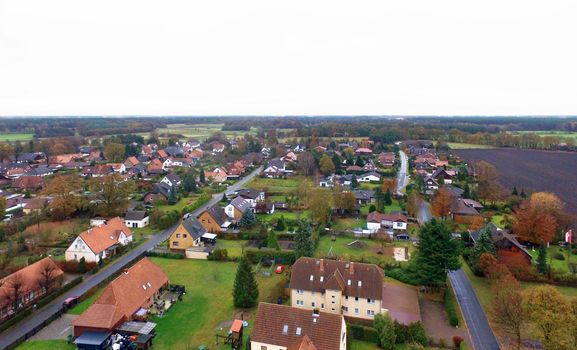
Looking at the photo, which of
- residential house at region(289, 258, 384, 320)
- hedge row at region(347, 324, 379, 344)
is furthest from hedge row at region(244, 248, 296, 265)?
hedge row at region(347, 324, 379, 344)

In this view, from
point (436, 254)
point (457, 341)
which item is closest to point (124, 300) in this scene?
point (457, 341)

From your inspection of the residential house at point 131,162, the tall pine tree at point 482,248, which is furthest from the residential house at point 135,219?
the residential house at point 131,162

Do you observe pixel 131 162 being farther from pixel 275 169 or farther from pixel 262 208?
pixel 262 208

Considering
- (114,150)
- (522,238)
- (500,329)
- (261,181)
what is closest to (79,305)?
(500,329)

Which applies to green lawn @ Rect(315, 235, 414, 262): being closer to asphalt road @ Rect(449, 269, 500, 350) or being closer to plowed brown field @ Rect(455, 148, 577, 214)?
asphalt road @ Rect(449, 269, 500, 350)

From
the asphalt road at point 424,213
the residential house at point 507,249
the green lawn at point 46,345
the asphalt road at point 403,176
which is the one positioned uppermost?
the residential house at point 507,249

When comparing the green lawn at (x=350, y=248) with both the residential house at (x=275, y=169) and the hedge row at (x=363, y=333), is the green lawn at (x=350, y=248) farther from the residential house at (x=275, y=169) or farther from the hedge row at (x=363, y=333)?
the residential house at (x=275, y=169)
